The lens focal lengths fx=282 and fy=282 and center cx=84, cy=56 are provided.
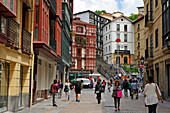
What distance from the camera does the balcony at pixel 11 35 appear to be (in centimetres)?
1109

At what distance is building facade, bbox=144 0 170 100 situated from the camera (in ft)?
69.6

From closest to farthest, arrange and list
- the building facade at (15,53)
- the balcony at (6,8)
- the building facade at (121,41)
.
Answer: the balcony at (6,8) → the building facade at (15,53) → the building facade at (121,41)

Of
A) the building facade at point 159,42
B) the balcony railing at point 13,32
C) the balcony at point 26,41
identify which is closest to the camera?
the balcony railing at point 13,32

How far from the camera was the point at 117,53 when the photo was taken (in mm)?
77562

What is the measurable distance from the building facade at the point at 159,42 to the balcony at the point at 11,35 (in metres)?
10.9

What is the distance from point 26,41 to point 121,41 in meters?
66.4

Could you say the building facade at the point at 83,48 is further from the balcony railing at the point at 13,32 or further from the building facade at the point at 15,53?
the balcony railing at the point at 13,32

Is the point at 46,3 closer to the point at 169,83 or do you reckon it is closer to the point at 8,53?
the point at 8,53

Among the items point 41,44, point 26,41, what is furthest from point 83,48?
point 26,41

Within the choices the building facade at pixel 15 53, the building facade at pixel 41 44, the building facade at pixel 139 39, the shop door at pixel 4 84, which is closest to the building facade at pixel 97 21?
the building facade at pixel 139 39

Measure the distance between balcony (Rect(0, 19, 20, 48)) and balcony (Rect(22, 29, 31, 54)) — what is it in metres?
1.03

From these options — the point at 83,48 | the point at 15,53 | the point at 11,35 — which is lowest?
Answer: the point at 15,53

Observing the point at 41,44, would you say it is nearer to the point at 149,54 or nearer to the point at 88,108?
Result: the point at 88,108

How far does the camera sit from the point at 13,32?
41.8ft
